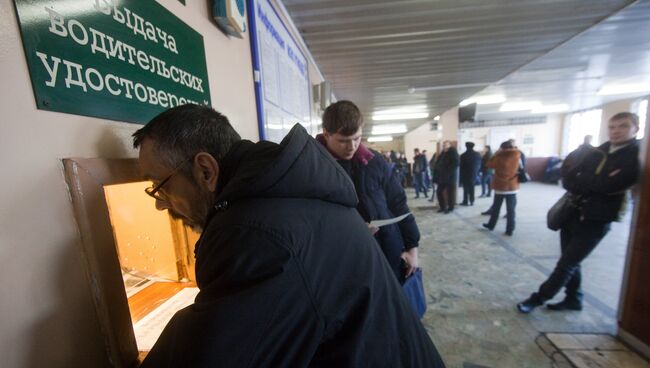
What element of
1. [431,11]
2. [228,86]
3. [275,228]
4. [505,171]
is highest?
[431,11]

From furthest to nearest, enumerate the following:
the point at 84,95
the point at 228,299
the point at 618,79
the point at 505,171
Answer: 1. the point at 618,79
2. the point at 505,171
3. the point at 84,95
4. the point at 228,299

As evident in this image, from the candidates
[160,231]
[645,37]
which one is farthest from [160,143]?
[645,37]

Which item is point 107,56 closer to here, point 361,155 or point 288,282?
point 288,282

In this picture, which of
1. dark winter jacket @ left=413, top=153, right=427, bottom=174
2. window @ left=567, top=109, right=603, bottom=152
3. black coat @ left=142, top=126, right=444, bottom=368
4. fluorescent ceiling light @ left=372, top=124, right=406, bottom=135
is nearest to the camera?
black coat @ left=142, top=126, right=444, bottom=368

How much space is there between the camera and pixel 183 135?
726 mm

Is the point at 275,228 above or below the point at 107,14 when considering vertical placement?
below

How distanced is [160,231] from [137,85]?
67 centimetres

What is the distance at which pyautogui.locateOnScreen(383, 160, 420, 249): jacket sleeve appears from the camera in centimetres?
175

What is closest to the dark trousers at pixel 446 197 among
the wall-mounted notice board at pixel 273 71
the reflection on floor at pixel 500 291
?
the reflection on floor at pixel 500 291

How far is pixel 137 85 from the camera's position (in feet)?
2.54

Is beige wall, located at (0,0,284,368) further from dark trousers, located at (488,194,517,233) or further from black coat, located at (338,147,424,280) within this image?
dark trousers, located at (488,194,517,233)

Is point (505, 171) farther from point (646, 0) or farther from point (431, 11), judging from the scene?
point (431, 11)

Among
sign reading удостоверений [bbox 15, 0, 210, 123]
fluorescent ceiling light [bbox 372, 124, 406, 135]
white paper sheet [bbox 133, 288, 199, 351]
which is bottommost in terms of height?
white paper sheet [bbox 133, 288, 199, 351]

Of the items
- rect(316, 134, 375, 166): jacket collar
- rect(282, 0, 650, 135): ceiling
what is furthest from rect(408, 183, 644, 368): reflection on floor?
rect(282, 0, 650, 135): ceiling
